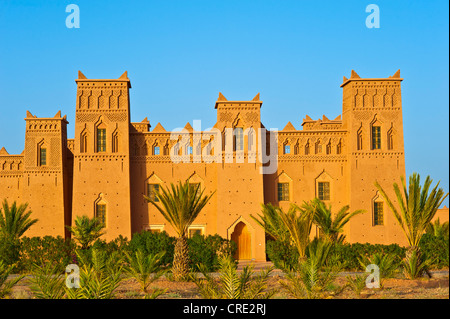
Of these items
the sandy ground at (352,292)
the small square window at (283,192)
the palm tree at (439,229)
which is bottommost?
the sandy ground at (352,292)

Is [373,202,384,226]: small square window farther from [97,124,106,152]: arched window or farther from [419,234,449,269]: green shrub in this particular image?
[97,124,106,152]: arched window

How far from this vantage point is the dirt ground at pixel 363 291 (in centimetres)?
1432

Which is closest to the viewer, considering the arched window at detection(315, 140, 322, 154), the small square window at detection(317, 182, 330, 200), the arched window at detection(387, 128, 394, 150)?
the arched window at detection(387, 128, 394, 150)

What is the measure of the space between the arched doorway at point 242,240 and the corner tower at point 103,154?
534cm

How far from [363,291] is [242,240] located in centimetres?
1244

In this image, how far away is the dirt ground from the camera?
47.0ft

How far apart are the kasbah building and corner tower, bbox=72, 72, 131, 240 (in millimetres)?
50

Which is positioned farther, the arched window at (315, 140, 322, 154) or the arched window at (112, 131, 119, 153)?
the arched window at (315, 140, 322, 154)

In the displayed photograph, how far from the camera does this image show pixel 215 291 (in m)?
12.3

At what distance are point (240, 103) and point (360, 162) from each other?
22.6 ft

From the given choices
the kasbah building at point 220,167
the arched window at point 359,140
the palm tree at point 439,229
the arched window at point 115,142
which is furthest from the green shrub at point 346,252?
the arched window at point 115,142

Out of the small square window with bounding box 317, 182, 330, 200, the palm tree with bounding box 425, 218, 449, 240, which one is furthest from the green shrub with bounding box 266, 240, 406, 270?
the small square window with bounding box 317, 182, 330, 200

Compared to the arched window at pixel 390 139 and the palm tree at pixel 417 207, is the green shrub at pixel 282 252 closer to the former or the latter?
the palm tree at pixel 417 207

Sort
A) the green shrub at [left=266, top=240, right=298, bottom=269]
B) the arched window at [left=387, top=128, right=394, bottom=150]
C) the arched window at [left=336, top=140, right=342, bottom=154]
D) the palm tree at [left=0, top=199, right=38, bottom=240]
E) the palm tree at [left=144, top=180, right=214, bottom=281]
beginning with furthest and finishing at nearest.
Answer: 1. the arched window at [left=336, top=140, right=342, bottom=154]
2. the arched window at [left=387, top=128, right=394, bottom=150]
3. the palm tree at [left=0, top=199, right=38, bottom=240]
4. the green shrub at [left=266, top=240, right=298, bottom=269]
5. the palm tree at [left=144, top=180, right=214, bottom=281]
